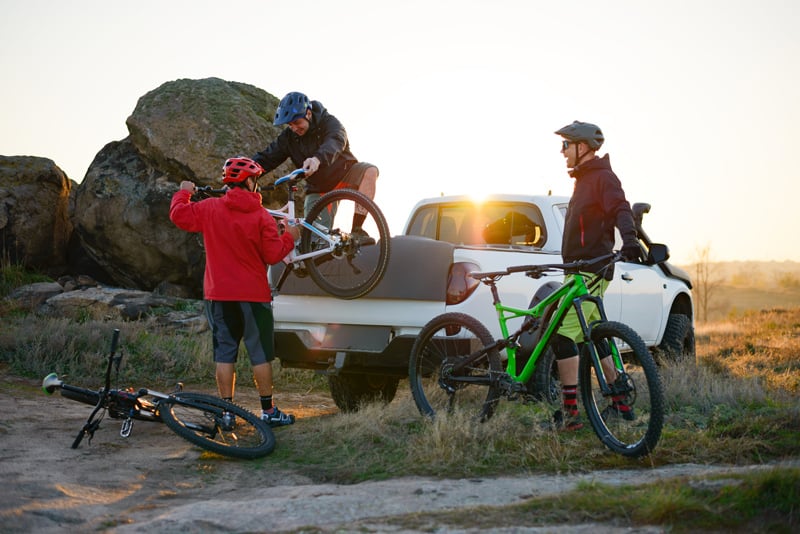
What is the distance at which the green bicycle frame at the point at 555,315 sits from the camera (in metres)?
5.32

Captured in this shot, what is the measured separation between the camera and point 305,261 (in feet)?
21.9

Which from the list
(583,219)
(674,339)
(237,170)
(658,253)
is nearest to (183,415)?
(237,170)

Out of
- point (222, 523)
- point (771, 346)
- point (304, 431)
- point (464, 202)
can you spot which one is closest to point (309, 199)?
point (464, 202)

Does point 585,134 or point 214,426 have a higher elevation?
point 585,134

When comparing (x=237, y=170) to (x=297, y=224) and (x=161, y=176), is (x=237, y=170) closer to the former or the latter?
(x=297, y=224)

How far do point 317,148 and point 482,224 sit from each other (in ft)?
5.07

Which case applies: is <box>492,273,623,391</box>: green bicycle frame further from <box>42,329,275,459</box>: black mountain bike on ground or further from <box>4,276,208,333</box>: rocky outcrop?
<box>4,276,208,333</box>: rocky outcrop

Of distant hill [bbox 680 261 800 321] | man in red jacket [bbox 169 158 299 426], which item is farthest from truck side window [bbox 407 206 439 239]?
distant hill [bbox 680 261 800 321]

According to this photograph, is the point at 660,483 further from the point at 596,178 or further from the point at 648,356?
the point at 596,178

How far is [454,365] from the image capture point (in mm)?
6027

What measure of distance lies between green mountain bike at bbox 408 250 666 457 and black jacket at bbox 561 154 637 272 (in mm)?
141

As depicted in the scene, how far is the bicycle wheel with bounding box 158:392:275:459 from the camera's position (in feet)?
17.9

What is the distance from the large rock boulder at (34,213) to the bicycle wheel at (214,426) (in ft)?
32.3

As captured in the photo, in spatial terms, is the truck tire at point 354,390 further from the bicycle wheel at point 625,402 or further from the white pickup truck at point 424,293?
the bicycle wheel at point 625,402
